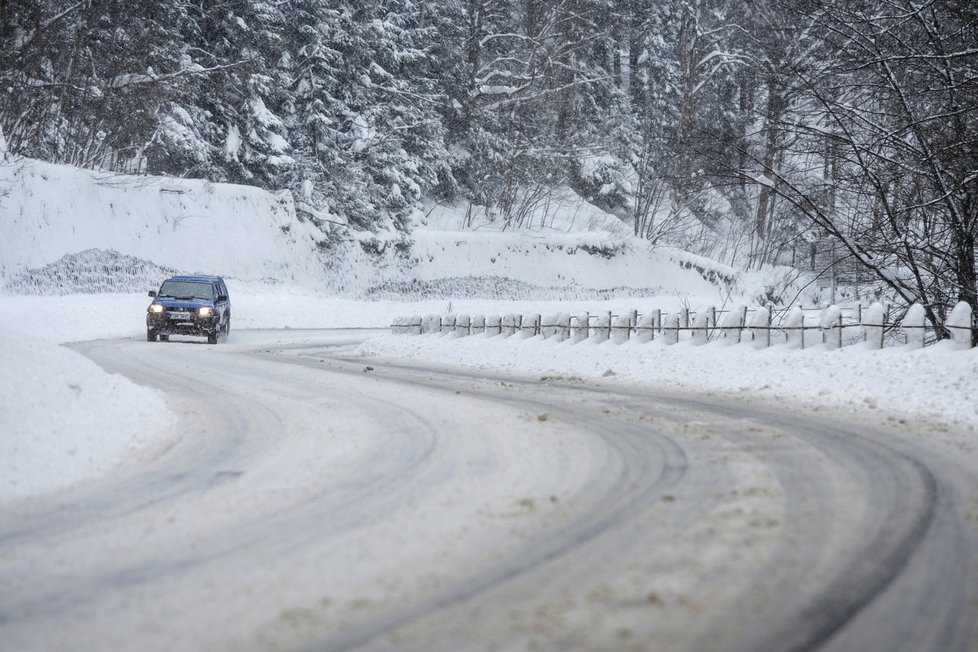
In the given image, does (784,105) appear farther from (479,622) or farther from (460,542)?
(479,622)

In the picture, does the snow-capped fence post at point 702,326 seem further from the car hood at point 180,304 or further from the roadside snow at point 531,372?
the car hood at point 180,304

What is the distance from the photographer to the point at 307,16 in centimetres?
4616

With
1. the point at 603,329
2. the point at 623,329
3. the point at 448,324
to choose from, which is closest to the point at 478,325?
the point at 448,324

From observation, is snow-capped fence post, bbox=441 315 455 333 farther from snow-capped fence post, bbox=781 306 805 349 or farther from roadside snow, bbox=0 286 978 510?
snow-capped fence post, bbox=781 306 805 349

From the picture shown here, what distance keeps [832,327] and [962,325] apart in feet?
7.39

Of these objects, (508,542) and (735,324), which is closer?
(508,542)


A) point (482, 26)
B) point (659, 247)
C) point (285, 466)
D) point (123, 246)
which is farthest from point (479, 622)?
point (482, 26)

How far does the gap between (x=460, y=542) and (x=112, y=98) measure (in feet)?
118

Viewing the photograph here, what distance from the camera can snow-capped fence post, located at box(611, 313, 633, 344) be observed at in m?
18.3

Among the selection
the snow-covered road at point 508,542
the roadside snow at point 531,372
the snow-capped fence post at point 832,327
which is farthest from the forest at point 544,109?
the snow-covered road at point 508,542

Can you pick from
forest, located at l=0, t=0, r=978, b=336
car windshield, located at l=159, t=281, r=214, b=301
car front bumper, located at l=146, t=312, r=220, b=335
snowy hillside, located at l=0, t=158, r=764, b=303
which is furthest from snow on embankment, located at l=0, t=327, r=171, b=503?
snowy hillside, located at l=0, t=158, r=764, b=303

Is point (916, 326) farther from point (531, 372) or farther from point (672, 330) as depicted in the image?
point (531, 372)

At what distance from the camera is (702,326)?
16.4m

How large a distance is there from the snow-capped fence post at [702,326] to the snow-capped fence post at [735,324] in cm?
60
